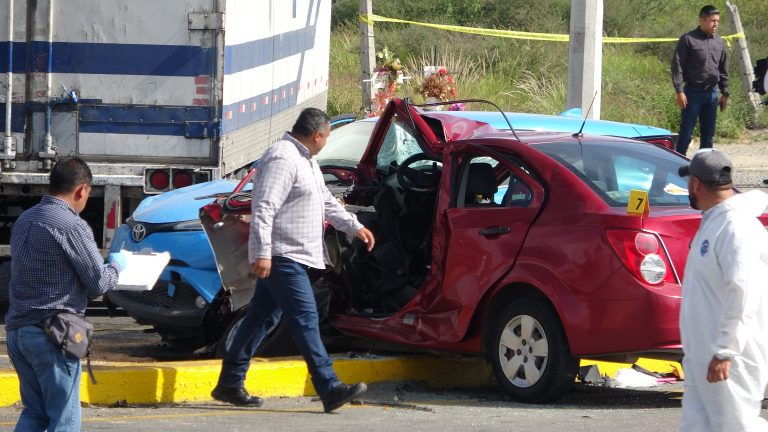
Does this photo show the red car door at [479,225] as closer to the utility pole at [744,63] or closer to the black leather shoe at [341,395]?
the black leather shoe at [341,395]

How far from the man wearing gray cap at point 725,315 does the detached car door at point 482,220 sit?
7.87 feet

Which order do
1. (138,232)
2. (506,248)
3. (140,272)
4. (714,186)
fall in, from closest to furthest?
(714,186), (140,272), (506,248), (138,232)

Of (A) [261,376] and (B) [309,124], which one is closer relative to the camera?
(B) [309,124]

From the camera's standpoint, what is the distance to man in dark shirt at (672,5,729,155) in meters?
14.1

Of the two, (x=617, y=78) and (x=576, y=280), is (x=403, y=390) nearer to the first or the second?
(x=576, y=280)

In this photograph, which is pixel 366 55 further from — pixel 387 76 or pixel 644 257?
pixel 644 257

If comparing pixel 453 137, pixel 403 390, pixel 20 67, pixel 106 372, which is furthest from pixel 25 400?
Result: pixel 20 67

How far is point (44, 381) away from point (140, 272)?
2.43 ft

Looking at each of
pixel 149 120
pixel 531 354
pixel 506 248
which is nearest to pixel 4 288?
pixel 149 120

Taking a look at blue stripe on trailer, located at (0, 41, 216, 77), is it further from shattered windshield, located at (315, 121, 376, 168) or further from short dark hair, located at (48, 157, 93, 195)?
short dark hair, located at (48, 157, 93, 195)

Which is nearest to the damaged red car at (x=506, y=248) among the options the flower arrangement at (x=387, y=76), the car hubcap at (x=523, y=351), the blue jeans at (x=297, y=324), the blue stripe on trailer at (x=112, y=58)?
the car hubcap at (x=523, y=351)

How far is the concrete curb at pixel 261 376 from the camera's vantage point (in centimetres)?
736

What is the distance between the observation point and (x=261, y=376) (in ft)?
25.2

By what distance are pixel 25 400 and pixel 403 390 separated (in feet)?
10.4
